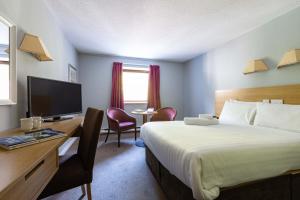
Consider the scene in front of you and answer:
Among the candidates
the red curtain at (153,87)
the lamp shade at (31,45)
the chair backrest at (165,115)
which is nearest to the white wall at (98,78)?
the red curtain at (153,87)

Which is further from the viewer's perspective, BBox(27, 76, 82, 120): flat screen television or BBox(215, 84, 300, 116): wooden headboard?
BBox(215, 84, 300, 116): wooden headboard

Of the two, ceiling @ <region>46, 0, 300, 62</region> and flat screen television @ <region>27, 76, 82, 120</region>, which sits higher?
ceiling @ <region>46, 0, 300, 62</region>

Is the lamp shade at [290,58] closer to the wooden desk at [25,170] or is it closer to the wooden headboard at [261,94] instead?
the wooden headboard at [261,94]

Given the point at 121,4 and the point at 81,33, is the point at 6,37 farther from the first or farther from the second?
the point at 81,33

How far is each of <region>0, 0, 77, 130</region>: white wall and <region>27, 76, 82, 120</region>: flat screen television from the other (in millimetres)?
111

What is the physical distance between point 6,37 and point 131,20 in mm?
1716

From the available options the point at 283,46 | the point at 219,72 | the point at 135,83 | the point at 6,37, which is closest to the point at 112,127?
the point at 135,83

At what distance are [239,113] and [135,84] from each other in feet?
10.4

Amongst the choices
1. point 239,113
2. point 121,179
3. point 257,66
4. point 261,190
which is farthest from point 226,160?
point 257,66

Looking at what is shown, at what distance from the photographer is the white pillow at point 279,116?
6.33 feet

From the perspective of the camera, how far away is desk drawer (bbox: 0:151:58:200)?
60 centimetres

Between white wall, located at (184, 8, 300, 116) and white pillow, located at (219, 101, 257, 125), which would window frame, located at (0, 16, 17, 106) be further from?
white wall, located at (184, 8, 300, 116)

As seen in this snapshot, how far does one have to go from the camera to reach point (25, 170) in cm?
65

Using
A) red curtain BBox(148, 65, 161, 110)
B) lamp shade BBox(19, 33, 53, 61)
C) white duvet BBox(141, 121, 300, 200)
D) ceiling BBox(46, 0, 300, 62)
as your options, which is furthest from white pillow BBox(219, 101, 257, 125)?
lamp shade BBox(19, 33, 53, 61)
